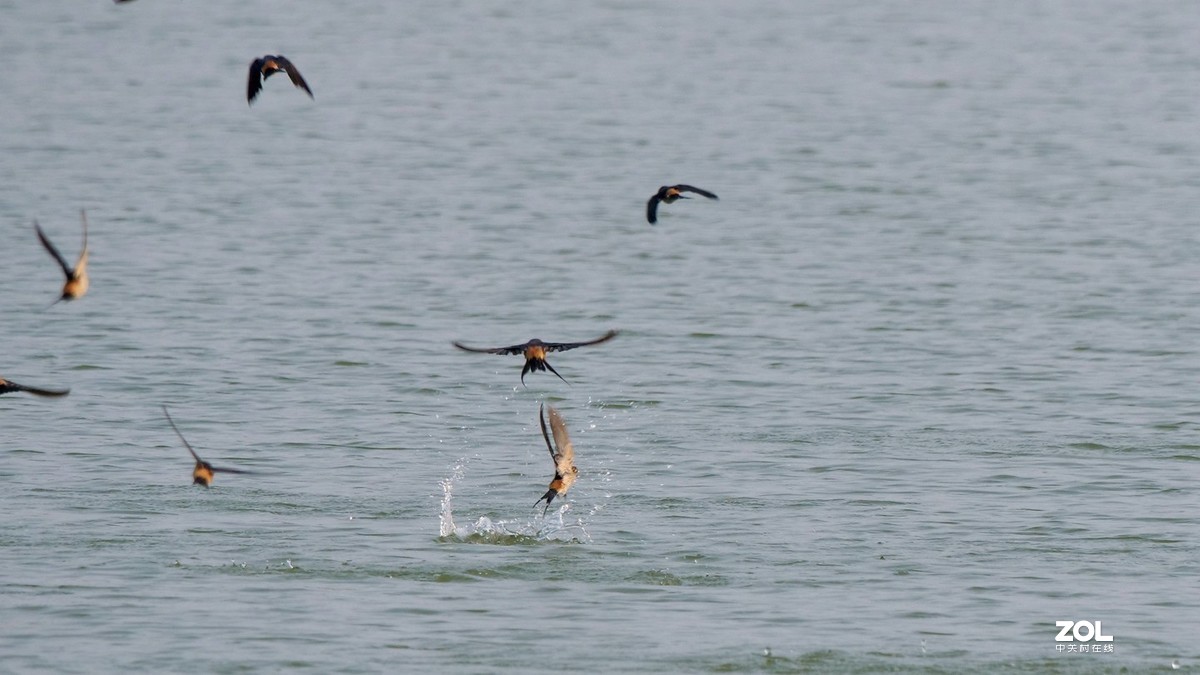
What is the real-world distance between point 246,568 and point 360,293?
33.1 ft

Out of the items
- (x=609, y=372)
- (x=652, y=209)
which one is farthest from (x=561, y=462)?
(x=609, y=372)

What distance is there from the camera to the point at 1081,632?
11422mm

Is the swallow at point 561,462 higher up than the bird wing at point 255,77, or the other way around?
the bird wing at point 255,77

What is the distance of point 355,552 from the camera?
12828 millimetres

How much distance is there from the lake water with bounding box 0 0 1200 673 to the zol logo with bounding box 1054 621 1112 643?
0.08 metres

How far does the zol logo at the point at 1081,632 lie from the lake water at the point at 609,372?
83 mm

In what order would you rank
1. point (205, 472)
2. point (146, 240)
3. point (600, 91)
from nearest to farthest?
point (205, 472), point (146, 240), point (600, 91)

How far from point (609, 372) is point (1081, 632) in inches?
322

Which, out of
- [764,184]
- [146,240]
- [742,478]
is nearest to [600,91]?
[764,184]

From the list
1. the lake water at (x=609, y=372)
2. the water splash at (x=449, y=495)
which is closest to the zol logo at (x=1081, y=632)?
the lake water at (x=609, y=372)

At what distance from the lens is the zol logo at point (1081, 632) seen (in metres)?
11.3

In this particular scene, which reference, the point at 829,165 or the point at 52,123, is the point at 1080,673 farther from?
the point at 52,123

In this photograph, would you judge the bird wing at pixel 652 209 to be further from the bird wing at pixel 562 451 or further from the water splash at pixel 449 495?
the water splash at pixel 449 495

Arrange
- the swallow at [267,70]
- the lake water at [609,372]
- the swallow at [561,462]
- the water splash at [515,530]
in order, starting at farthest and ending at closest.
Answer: the swallow at [267,70] < the water splash at [515,530] < the swallow at [561,462] < the lake water at [609,372]
